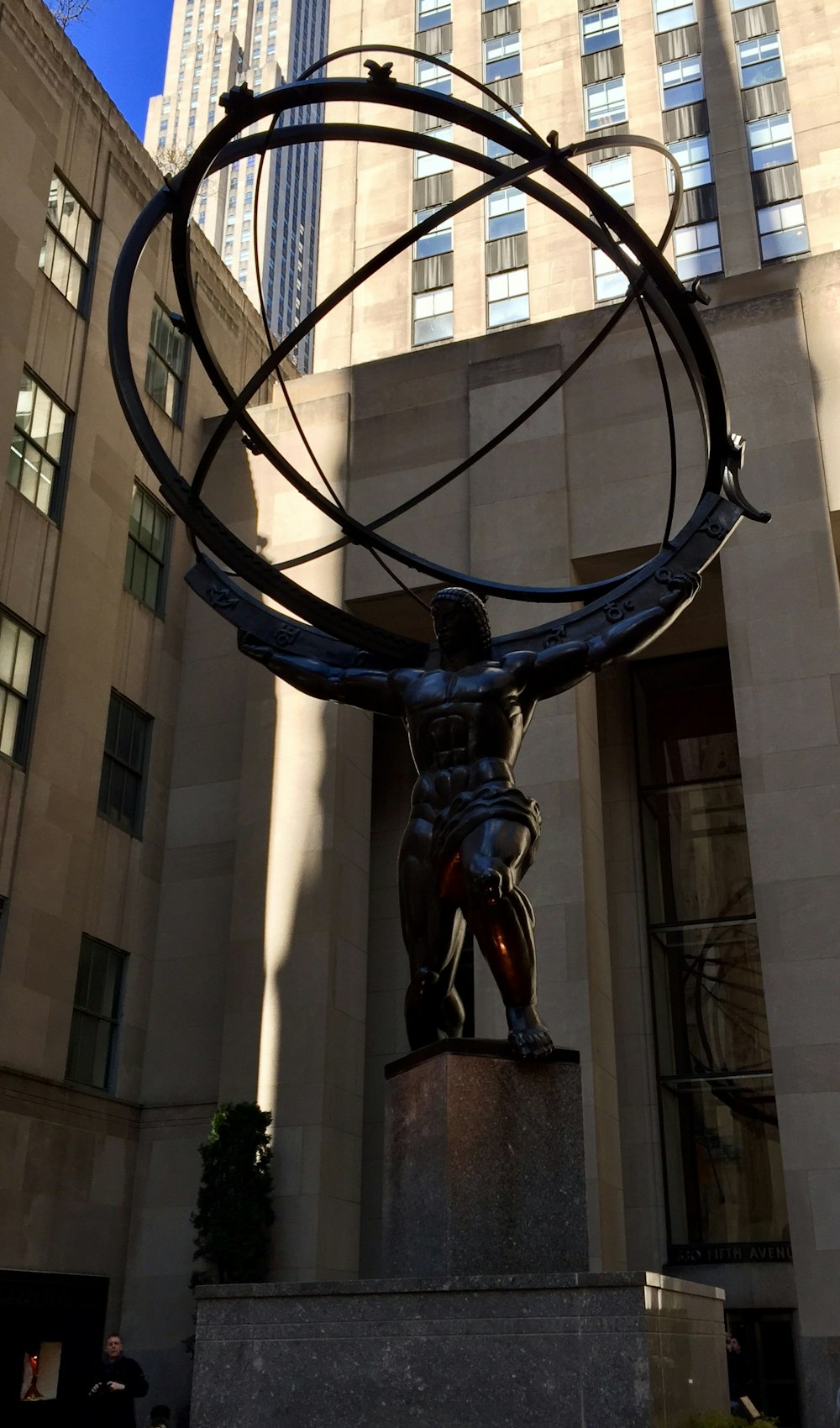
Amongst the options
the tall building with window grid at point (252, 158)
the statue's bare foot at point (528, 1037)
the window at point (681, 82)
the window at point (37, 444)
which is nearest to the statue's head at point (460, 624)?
the statue's bare foot at point (528, 1037)

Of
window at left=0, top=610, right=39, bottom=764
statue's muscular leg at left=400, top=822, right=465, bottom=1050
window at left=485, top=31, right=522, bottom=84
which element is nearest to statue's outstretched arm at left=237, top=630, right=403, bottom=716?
statue's muscular leg at left=400, top=822, right=465, bottom=1050

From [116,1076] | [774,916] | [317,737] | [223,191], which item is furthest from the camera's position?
[223,191]

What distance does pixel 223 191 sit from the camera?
126438 millimetres

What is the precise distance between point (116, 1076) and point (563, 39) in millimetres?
31789

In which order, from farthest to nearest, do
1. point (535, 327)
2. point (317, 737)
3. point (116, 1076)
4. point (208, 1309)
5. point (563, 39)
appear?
point (563, 39) < point (535, 327) < point (317, 737) < point (116, 1076) < point (208, 1309)

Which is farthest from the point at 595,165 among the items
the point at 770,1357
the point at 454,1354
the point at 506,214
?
the point at 454,1354

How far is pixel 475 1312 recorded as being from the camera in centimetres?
561

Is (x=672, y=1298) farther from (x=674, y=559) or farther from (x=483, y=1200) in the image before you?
(x=674, y=559)

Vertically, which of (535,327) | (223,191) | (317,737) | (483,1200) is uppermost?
(223,191)

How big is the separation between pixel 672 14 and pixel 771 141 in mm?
6102

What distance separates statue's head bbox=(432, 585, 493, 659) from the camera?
7926mm

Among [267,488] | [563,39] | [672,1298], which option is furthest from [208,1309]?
[563,39]

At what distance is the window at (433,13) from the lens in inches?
1581

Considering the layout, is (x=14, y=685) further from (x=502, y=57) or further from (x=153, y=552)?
(x=502, y=57)
